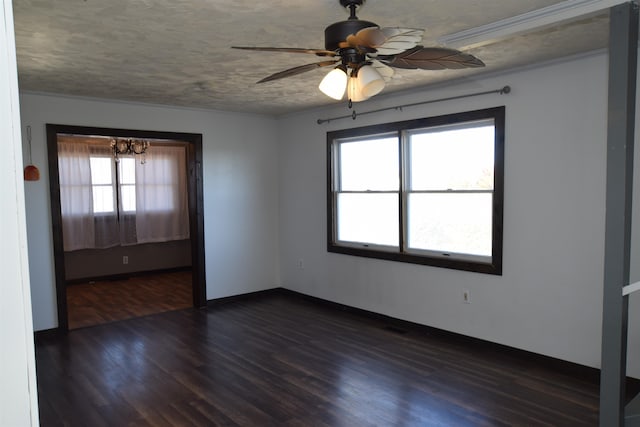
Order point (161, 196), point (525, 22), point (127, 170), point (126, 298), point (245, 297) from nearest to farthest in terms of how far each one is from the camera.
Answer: point (525, 22) → point (245, 297) → point (126, 298) → point (127, 170) → point (161, 196)

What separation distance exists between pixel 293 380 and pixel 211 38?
8.54 ft

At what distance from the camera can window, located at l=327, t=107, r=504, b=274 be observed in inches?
161

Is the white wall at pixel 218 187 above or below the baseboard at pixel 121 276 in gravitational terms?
above

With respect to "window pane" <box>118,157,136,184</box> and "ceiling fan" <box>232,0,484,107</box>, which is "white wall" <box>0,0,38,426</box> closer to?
"ceiling fan" <box>232,0,484,107</box>

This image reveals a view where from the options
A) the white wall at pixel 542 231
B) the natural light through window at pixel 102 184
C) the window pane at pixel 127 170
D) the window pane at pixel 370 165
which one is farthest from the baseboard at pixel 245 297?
the window pane at pixel 127 170

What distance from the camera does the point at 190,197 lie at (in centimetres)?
569

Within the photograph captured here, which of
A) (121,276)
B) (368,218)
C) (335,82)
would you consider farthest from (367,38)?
(121,276)

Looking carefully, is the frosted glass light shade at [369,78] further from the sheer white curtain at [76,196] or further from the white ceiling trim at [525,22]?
the sheer white curtain at [76,196]

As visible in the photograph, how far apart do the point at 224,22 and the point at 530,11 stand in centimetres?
179

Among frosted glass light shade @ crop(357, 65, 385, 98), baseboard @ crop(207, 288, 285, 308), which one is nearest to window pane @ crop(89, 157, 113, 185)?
baseboard @ crop(207, 288, 285, 308)

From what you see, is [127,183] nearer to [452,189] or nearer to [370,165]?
[370,165]

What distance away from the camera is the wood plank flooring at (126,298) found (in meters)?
5.47

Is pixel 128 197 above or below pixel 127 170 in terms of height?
below

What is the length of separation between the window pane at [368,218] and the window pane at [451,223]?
25 cm
